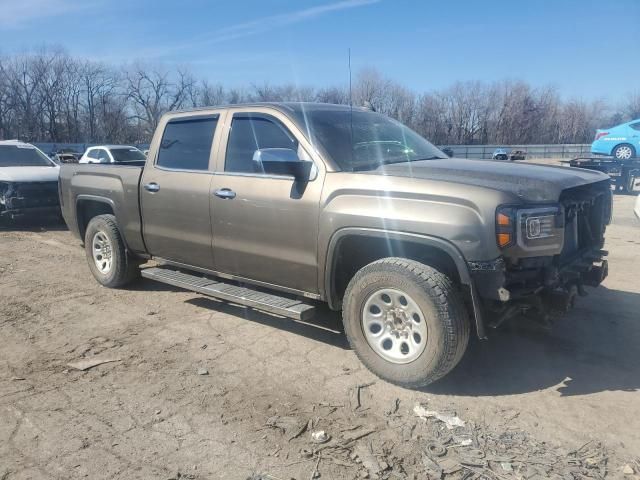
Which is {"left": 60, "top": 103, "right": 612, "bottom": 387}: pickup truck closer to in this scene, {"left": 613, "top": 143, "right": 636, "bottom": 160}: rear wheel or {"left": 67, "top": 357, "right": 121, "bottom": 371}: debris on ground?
Answer: {"left": 67, "top": 357, "right": 121, "bottom": 371}: debris on ground

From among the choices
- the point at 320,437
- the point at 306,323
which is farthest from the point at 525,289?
the point at 306,323

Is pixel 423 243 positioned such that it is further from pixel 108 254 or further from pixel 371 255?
pixel 108 254

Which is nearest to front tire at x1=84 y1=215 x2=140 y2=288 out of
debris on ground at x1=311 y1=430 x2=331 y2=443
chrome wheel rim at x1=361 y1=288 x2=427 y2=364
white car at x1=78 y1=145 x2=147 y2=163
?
chrome wheel rim at x1=361 y1=288 x2=427 y2=364

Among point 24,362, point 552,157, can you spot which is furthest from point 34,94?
point 24,362

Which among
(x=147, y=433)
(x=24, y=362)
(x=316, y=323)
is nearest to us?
(x=147, y=433)

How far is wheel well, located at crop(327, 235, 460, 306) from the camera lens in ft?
12.2

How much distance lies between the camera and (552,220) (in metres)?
3.38

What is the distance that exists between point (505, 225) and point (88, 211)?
17.5 feet

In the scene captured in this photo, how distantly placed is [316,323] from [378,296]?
142 cm

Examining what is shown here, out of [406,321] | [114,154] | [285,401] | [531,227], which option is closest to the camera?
[531,227]

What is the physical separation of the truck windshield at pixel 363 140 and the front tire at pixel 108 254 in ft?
9.43

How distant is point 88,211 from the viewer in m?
6.66

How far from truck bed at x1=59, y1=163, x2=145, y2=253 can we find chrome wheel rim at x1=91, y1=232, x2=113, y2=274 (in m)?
0.41

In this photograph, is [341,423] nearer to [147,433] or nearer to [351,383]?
[351,383]
